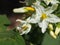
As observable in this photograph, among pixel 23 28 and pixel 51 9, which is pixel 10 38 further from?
pixel 51 9

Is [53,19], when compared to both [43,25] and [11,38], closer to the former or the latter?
[43,25]

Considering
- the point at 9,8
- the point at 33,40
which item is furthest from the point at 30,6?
the point at 9,8

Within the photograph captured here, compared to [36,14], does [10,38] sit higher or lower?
lower

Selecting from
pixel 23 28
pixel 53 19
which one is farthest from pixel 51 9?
pixel 23 28

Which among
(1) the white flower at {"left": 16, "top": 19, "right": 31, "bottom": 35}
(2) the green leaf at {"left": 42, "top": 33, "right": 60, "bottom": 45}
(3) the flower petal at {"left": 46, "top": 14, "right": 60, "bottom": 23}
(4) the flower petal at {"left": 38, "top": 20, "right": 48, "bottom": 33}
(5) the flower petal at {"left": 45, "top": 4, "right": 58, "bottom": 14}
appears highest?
(5) the flower petal at {"left": 45, "top": 4, "right": 58, "bottom": 14}

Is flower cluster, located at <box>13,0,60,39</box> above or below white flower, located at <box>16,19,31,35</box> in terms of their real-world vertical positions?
above

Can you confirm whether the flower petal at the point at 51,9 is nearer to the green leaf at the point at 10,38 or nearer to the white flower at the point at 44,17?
the white flower at the point at 44,17

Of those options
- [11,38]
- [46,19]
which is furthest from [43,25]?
[11,38]

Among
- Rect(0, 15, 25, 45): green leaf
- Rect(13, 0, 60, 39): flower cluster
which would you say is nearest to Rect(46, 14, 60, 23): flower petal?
Rect(13, 0, 60, 39): flower cluster

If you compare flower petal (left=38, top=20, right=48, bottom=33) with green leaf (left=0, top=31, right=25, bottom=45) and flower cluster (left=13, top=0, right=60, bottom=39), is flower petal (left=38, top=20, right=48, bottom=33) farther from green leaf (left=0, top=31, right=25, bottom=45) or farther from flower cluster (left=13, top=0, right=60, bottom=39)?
green leaf (left=0, top=31, right=25, bottom=45)
